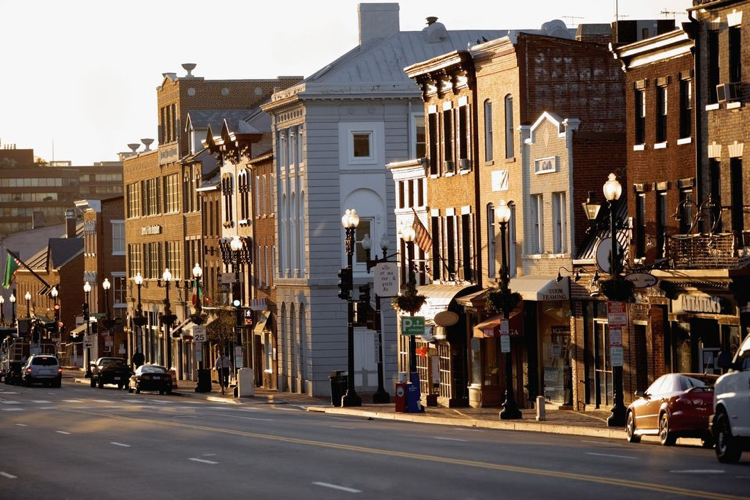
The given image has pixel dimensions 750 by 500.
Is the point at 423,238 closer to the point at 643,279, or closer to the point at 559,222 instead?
the point at 559,222

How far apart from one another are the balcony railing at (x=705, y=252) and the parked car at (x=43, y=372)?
5438 centimetres

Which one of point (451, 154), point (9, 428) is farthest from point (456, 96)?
point (9, 428)

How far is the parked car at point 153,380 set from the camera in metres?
77.2

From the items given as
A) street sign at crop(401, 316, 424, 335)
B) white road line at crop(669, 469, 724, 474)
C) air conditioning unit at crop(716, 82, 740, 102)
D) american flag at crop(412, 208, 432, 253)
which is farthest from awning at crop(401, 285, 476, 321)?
white road line at crop(669, 469, 724, 474)

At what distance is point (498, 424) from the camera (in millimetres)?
42562

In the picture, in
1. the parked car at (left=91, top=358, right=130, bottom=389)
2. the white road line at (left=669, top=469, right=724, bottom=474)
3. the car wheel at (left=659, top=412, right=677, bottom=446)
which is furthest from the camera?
the parked car at (left=91, top=358, right=130, bottom=389)

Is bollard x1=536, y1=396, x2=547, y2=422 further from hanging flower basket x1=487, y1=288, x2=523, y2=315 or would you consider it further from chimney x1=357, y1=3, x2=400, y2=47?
chimney x1=357, y1=3, x2=400, y2=47

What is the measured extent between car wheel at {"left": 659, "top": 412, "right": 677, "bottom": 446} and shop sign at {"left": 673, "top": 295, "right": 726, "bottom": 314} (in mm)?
9318

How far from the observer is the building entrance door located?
46125mm

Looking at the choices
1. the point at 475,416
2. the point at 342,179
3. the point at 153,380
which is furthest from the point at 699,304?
the point at 153,380

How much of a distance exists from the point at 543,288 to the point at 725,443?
22881 millimetres

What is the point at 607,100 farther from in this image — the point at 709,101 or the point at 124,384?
the point at 124,384

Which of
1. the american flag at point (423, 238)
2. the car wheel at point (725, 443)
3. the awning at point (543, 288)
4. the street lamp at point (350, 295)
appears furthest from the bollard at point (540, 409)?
the american flag at point (423, 238)

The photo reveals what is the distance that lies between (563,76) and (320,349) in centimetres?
2406
